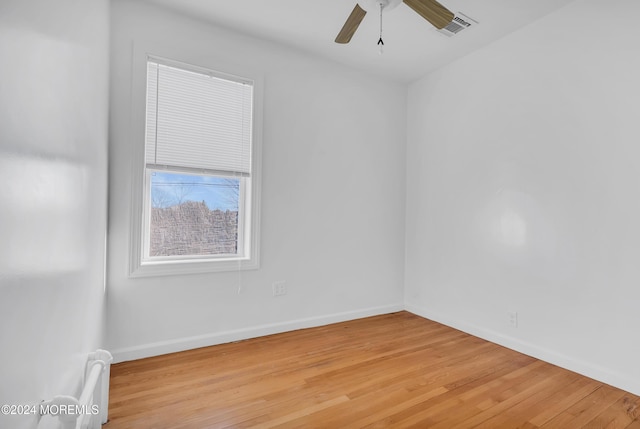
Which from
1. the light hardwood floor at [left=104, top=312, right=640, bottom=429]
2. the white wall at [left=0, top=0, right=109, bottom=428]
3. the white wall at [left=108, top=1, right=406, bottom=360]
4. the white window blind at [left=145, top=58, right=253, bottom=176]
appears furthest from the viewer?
the white window blind at [left=145, top=58, right=253, bottom=176]

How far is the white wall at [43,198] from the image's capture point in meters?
0.62

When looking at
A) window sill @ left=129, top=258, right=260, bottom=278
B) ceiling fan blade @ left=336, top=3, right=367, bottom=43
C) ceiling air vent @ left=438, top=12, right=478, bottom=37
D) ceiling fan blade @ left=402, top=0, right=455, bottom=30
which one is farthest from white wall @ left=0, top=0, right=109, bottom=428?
ceiling air vent @ left=438, top=12, right=478, bottom=37

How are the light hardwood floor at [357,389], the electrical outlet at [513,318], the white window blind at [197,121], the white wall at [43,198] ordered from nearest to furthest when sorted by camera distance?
the white wall at [43,198] → the light hardwood floor at [357,389] → the white window blind at [197,121] → the electrical outlet at [513,318]

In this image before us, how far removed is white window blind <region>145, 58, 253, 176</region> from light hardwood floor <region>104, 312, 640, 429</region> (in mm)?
1555

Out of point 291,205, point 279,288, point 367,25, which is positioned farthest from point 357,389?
point 367,25

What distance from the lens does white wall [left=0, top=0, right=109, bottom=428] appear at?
62 centimetres

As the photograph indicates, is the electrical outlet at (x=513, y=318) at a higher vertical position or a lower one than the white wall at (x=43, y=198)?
lower

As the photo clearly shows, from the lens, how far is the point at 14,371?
657 mm

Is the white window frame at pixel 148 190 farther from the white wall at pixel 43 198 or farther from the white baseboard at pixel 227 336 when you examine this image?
the white wall at pixel 43 198

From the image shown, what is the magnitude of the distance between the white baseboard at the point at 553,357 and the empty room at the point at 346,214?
1 cm

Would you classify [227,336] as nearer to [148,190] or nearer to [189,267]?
[189,267]

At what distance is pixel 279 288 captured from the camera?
10.1 ft

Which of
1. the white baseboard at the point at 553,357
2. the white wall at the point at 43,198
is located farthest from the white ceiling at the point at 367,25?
the white baseboard at the point at 553,357

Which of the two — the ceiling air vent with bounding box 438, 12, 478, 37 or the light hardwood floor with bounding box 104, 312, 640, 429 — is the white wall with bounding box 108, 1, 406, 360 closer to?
the light hardwood floor with bounding box 104, 312, 640, 429
